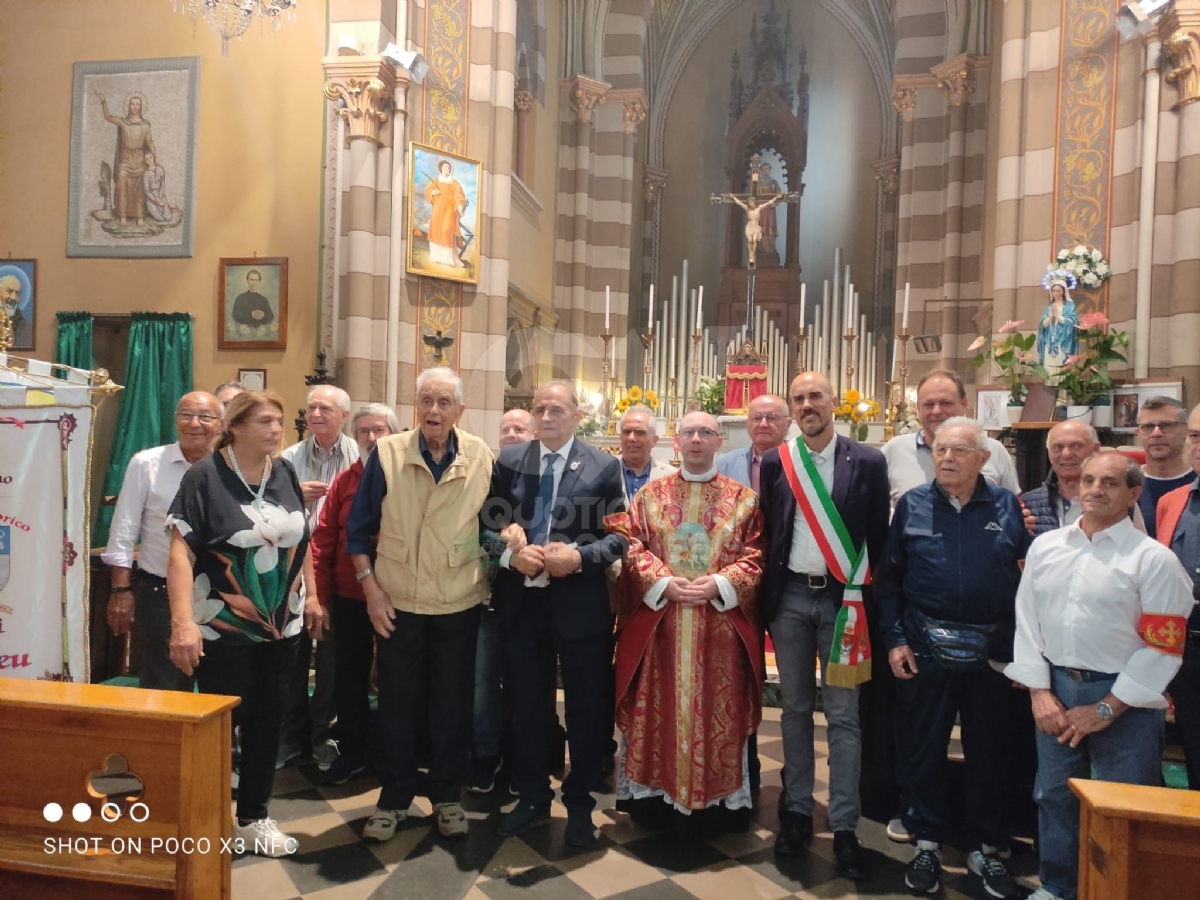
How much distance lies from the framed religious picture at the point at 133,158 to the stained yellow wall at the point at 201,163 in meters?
0.09

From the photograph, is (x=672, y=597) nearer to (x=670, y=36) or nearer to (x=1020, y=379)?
(x=1020, y=379)

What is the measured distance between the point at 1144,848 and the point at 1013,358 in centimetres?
432

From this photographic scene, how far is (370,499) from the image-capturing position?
311 cm

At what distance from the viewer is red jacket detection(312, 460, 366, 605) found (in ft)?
11.8

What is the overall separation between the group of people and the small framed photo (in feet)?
13.6

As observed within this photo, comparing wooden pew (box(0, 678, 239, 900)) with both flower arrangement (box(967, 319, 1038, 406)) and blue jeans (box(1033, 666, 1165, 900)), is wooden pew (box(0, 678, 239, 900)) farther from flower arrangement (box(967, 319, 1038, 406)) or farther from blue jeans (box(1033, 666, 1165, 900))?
flower arrangement (box(967, 319, 1038, 406))

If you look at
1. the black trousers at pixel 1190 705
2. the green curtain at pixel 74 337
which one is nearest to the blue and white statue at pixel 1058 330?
the black trousers at pixel 1190 705

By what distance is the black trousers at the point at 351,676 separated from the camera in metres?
3.66

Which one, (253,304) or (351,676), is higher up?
(253,304)

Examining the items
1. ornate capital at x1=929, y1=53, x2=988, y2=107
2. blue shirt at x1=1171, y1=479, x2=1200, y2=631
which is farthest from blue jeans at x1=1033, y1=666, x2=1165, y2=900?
ornate capital at x1=929, y1=53, x2=988, y2=107

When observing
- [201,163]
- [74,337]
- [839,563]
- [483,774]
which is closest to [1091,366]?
[839,563]

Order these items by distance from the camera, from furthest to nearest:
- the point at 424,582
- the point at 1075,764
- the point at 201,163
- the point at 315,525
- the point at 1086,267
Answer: the point at 201,163 < the point at 1086,267 < the point at 315,525 < the point at 424,582 < the point at 1075,764

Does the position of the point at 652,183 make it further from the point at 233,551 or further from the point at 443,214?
the point at 233,551

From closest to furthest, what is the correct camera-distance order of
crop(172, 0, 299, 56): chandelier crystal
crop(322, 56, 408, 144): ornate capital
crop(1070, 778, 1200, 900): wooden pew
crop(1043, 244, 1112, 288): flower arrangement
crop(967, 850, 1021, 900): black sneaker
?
→ crop(1070, 778, 1200, 900): wooden pew → crop(967, 850, 1021, 900): black sneaker → crop(1043, 244, 1112, 288): flower arrangement → crop(172, 0, 299, 56): chandelier crystal → crop(322, 56, 408, 144): ornate capital
